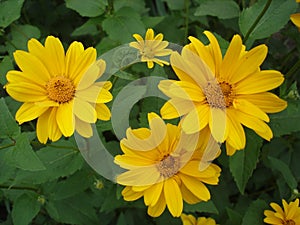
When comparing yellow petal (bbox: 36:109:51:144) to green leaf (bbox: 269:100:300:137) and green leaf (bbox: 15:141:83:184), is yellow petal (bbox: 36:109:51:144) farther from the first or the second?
green leaf (bbox: 269:100:300:137)

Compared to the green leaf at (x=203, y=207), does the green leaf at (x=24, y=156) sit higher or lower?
higher

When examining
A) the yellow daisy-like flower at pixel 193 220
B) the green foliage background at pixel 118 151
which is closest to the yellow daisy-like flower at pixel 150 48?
the green foliage background at pixel 118 151

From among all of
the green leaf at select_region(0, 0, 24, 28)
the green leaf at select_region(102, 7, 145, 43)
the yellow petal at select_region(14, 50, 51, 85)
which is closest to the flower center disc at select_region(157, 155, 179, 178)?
the yellow petal at select_region(14, 50, 51, 85)

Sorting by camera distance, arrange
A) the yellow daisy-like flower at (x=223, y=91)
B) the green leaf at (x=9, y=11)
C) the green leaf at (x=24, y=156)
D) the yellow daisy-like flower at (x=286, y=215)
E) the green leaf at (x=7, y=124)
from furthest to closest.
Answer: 1. the green leaf at (x=9, y=11)
2. the yellow daisy-like flower at (x=286, y=215)
3. the green leaf at (x=7, y=124)
4. the green leaf at (x=24, y=156)
5. the yellow daisy-like flower at (x=223, y=91)

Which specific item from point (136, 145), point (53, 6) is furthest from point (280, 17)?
point (53, 6)

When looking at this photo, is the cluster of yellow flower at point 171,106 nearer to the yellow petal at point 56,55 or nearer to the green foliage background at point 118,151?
the yellow petal at point 56,55

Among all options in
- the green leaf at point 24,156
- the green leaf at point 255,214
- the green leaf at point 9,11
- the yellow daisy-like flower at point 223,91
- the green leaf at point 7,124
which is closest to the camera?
the yellow daisy-like flower at point 223,91
